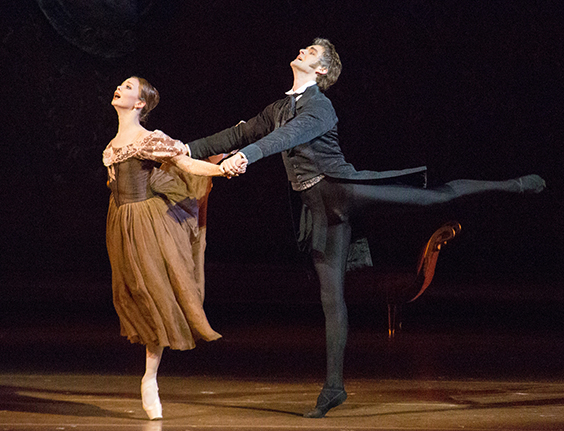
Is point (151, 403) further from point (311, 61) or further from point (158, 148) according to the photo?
point (311, 61)

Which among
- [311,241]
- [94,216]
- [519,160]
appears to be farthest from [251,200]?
[311,241]

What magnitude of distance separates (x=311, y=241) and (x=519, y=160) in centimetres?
397

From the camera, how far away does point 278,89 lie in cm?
599

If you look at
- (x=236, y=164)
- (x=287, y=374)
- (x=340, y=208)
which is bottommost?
(x=287, y=374)

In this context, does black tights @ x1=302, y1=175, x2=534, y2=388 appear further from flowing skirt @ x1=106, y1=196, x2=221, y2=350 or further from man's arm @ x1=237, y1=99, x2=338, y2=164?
flowing skirt @ x1=106, y1=196, x2=221, y2=350

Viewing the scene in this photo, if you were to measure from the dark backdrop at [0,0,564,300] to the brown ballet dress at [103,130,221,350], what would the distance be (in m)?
3.66

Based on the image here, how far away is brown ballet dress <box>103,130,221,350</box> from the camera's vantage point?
2361mm

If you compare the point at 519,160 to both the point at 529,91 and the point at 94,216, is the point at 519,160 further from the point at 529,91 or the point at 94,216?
the point at 94,216

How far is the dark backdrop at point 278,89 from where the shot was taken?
5.86m

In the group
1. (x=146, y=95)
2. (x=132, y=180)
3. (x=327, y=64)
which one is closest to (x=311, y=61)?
(x=327, y=64)

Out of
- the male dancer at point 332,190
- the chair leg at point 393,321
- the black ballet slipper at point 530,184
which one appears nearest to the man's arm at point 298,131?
the male dancer at point 332,190

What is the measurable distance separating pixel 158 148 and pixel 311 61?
0.61 metres

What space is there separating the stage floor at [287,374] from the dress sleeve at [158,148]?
836 millimetres

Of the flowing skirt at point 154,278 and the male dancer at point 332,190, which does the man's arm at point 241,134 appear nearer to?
the male dancer at point 332,190
